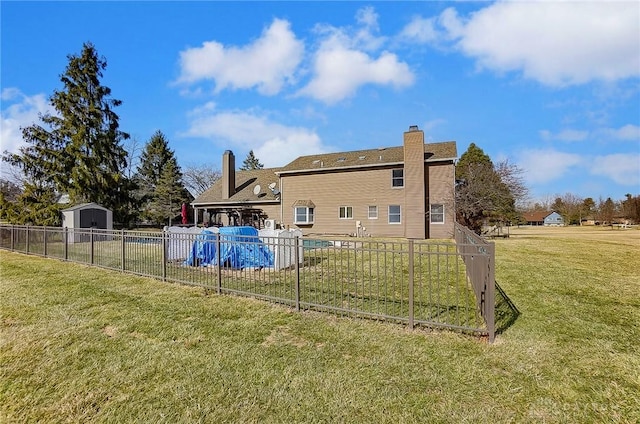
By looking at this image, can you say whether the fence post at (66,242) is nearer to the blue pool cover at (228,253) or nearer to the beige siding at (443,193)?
the blue pool cover at (228,253)

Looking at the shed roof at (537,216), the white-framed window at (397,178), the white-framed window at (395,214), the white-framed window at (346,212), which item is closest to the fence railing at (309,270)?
the white-framed window at (395,214)

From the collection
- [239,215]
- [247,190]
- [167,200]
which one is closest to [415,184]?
[239,215]

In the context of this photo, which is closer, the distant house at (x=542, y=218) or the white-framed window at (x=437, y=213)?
the white-framed window at (x=437, y=213)

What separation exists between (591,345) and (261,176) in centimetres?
2812

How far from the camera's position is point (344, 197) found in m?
23.7

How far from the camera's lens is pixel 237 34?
11430mm

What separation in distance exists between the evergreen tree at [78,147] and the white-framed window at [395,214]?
20024mm

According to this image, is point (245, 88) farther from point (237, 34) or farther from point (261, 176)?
point (261, 176)

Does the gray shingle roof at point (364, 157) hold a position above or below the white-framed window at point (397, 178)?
above

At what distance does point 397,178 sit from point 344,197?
3.90 m

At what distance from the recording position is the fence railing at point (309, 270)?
452cm

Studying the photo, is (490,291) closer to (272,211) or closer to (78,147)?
(272,211)

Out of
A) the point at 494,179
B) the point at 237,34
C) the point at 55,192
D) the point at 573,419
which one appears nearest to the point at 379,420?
the point at 573,419

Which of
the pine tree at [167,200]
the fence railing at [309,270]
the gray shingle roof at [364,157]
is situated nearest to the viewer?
the fence railing at [309,270]
